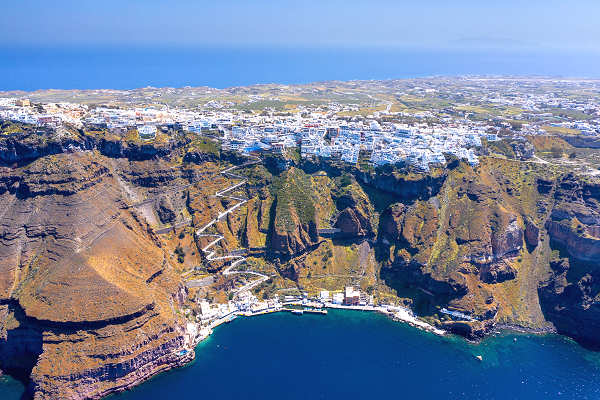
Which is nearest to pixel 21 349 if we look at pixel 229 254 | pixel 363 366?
pixel 229 254

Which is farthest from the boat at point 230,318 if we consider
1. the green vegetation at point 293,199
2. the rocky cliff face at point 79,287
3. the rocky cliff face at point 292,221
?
the green vegetation at point 293,199

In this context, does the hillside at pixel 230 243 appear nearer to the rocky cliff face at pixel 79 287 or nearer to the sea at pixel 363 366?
the rocky cliff face at pixel 79 287

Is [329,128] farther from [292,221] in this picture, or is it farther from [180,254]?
[180,254]

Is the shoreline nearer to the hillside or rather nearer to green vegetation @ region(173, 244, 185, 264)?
the hillside

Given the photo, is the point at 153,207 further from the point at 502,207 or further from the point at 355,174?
the point at 502,207

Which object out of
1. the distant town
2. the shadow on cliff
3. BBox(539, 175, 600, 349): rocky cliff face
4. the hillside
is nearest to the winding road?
the hillside

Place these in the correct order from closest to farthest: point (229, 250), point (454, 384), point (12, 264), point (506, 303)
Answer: point (454, 384)
point (12, 264)
point (506, 303)
point (229, 250)

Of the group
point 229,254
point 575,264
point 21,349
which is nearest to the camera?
point 21,349

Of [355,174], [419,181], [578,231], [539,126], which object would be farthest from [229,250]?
[539,126]

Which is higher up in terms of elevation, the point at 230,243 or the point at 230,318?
the point at 230,243
